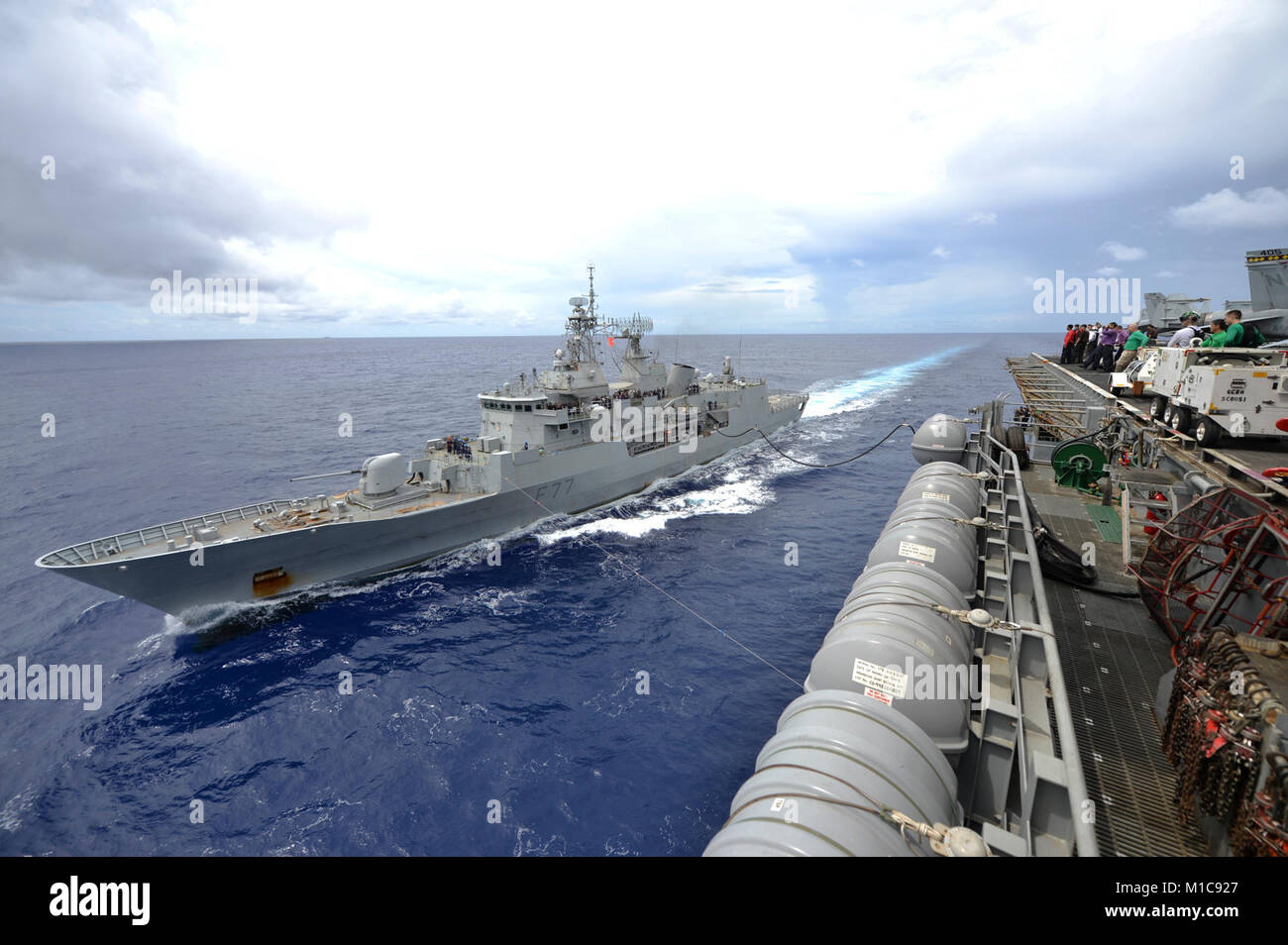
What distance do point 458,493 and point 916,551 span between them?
63.0 feet

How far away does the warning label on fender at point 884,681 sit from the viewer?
244 inches

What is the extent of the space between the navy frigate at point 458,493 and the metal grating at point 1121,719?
1983cm

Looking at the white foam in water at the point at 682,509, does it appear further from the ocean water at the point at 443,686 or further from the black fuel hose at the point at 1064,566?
the black fuel hose at the point at 1064,566

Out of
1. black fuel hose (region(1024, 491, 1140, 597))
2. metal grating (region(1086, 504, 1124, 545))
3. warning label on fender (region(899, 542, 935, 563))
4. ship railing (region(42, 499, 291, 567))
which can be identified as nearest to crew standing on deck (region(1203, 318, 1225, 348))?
metal grating (region(1086, 504, 1124, 545))

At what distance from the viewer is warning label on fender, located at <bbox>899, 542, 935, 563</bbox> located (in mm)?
9109

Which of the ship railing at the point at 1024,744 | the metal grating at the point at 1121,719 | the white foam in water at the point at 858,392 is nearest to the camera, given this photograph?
the ship railing at the point at 1024,744

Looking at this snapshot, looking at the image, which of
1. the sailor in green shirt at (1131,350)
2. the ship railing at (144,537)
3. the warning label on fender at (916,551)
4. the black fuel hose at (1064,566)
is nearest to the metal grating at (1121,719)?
the black fuel hose at (1064,566)

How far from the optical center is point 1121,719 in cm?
700

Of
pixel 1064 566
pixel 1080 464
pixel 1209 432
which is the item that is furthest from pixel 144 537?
pixel 1080 464
